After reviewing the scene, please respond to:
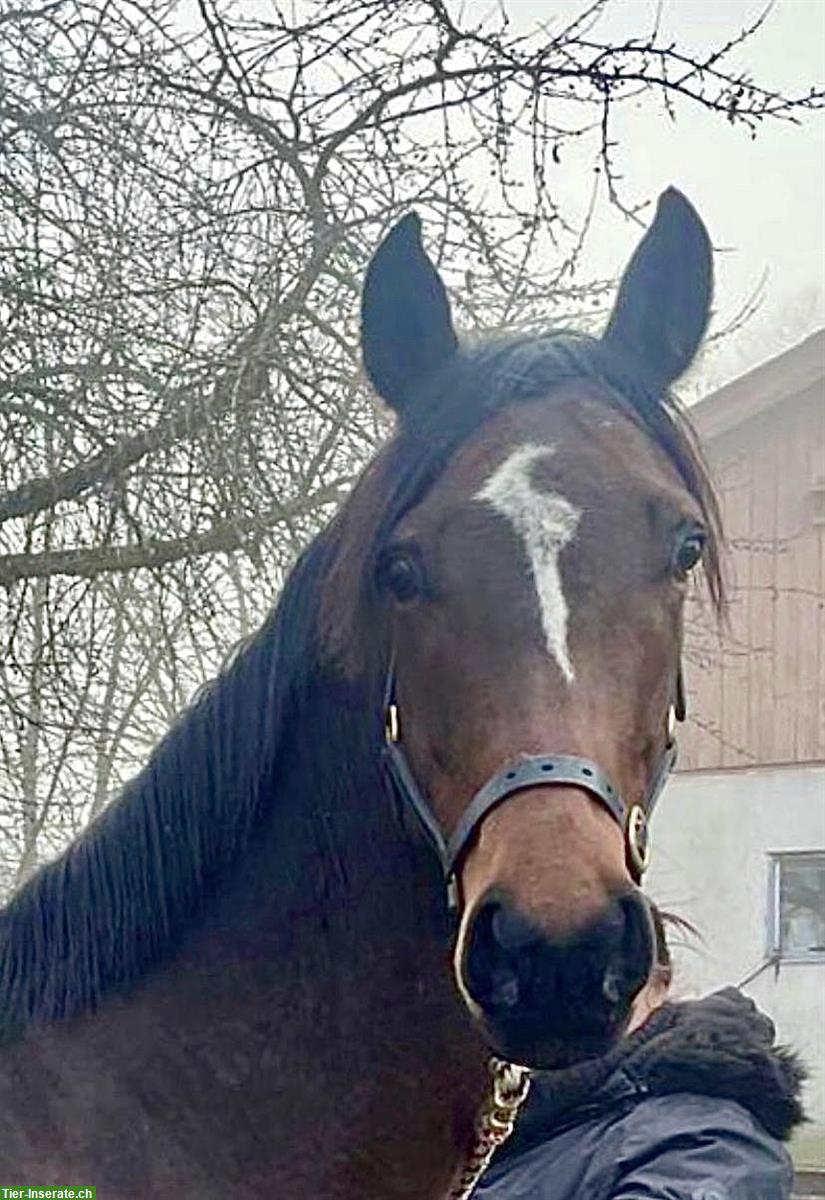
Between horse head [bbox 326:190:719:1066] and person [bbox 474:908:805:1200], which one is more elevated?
horse head [bbox 326:190:719:1066]

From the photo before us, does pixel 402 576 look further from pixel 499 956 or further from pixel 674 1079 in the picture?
pixel 674 1079

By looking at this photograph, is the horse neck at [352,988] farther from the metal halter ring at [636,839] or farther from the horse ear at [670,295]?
the horse ear at [670,295]

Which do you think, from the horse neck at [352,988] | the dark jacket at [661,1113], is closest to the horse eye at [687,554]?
the horse neck at [352,988]

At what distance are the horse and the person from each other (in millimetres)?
356

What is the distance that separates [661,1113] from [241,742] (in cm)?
73

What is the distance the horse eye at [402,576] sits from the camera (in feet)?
6.08

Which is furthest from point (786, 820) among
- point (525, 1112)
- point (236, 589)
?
point (525, 1112)

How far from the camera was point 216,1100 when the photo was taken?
1.92m

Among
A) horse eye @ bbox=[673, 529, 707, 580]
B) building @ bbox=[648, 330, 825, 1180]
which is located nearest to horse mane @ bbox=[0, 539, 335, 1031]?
horse eye @ bbox=[673, 529, 707, 580]

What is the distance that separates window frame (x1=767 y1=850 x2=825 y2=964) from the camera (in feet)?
38.4

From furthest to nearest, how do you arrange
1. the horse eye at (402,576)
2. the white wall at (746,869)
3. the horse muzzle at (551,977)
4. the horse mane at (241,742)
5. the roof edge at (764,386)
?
the white wall at (746,869), the roof edge at (764,386), the horse mane at (241,742), the horse eye at (402,576), the horse muzzle at (551,977)

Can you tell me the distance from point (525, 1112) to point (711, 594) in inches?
28.3

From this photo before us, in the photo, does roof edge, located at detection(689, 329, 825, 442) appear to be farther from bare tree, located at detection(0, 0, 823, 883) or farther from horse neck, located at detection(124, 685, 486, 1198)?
horse neck, located at detection(124, 685, 486, 1198)

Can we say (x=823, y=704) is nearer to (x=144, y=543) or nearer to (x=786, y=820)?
(x=786, y=820)
